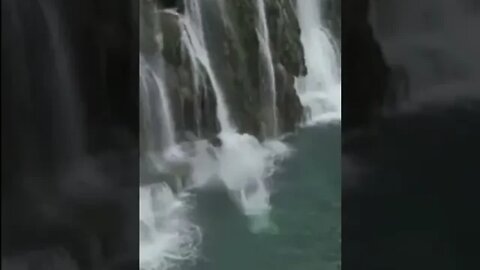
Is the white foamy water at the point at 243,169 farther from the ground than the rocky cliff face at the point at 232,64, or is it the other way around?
the rocky cliff face at the point at 232,64

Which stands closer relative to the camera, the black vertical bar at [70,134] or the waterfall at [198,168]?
the black vertical bar at [70,134]

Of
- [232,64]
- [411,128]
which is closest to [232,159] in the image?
[232,64]

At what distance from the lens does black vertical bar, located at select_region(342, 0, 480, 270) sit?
913mm

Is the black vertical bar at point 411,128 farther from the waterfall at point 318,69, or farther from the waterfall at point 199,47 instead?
the waterfall at point 199,47

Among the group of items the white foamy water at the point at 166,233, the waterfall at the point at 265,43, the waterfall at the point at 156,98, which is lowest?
the white foamy water at the point at 166,233

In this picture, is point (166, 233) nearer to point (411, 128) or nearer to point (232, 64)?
point (232, 64)

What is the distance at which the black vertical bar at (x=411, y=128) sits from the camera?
0.91 metres

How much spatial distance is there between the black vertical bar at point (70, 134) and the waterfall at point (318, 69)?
0.21 metres

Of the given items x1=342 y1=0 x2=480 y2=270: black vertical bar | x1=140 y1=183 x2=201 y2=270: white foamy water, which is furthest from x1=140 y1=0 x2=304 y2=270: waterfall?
→ x1=342 y1=0 x2=480 y2=270: black vertical bar

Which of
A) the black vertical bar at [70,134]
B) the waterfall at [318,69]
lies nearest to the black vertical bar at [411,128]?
the waterfall at [318,69]

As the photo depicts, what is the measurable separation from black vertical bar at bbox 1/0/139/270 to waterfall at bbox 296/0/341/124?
0.21m

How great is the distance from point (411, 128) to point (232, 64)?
24 cm

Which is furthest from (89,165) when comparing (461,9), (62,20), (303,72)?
(461,9)

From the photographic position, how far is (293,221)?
0.98 m
